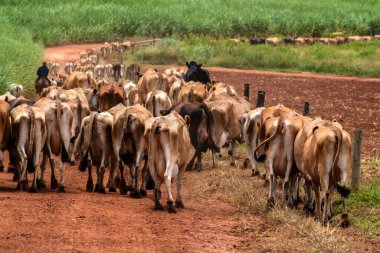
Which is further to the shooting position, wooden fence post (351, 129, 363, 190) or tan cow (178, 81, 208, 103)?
tan cow (178, 81, 208, 103)

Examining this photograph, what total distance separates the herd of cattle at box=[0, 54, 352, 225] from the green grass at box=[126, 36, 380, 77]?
33292mm

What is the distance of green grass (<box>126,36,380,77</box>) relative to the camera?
2159 inches

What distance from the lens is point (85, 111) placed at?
2097 cm

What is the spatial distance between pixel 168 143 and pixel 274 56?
4290 cm

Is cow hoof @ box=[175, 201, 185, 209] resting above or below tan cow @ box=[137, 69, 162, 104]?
below

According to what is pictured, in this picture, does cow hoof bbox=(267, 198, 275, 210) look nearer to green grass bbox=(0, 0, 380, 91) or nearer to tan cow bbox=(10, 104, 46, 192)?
tan cow bbox=(10, 104, 46, 192)

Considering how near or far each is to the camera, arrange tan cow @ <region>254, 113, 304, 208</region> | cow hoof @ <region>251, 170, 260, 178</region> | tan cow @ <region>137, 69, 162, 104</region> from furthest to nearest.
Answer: tan cow @ <region>137, 69, 162, 104</region>
cow hoof @ <region>251, 170, 260, 178</region>
tan cow @ <region>254, 113, 304, 208</region>

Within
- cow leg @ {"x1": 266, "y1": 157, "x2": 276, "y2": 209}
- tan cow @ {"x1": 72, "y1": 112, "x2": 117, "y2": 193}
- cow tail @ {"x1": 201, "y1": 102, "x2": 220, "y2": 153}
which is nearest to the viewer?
cow leg @ {"x1": 266, "y1": 157, "x2": 276, "y2": 209}

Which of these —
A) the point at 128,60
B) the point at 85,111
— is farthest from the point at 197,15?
the point at 85,111

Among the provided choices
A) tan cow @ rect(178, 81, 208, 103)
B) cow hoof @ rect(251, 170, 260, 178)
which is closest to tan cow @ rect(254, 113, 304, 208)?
cow hoof @ rect(251, 170, 260, 178)

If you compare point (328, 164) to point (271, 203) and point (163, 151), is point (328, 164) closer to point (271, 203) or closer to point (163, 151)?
point (271, 203)

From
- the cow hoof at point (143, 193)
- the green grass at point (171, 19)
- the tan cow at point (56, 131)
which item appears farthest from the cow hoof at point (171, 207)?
the green grass at point (171, 19)

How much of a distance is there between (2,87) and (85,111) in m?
9.72

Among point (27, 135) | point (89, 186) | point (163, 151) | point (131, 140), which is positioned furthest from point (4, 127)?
point (163, 151)
